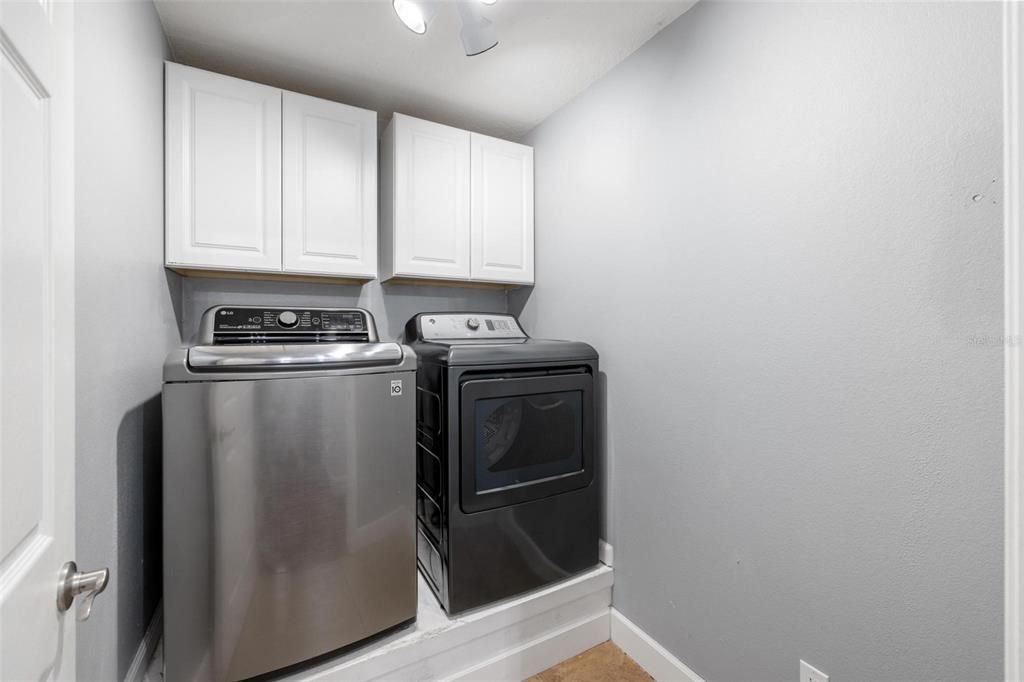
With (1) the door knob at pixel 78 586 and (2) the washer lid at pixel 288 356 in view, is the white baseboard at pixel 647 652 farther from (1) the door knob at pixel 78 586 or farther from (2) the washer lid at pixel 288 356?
(1) the door knob at pixel 78 586

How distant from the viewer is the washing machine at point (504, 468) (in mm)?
1521

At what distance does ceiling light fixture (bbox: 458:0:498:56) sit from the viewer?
49.4 inches

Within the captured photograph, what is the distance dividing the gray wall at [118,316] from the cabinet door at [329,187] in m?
0.44

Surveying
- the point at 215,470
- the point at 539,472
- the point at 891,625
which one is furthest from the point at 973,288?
the point at 215,470

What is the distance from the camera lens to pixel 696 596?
1452mm

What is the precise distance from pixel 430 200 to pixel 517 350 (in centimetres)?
94

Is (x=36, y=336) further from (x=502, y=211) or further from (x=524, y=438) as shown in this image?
(x=502, y=211)

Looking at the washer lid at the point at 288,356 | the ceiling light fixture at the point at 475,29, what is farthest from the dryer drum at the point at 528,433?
the ceiling light fixture at the point at 475,29

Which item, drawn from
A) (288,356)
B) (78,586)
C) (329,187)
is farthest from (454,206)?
(78,586)

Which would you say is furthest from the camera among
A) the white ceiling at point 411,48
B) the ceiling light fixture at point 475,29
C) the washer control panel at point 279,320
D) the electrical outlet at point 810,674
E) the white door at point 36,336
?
the washer control panel at point 279,320

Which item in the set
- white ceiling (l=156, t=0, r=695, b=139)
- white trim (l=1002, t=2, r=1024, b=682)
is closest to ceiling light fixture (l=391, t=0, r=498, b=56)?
white ceiling (l=156, t=0, r=695, b=139)

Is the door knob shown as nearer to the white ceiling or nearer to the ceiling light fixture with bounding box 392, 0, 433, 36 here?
the ceiling light fixture with bounding box 392, 0, 433, 36

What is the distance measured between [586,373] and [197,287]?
1827 mm

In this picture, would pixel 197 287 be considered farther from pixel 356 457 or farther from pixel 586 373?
pixel 586 373
